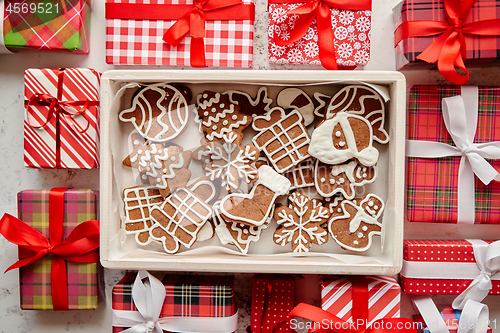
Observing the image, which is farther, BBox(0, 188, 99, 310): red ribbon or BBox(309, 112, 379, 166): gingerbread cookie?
BBox(0, 188, 99, 310): red ribbon

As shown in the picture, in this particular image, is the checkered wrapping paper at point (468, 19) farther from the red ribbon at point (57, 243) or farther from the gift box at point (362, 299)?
the red ribbon at point (57, 243)

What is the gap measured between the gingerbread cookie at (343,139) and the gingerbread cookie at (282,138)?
0.18 ft

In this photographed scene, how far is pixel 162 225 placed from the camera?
121 centimetres

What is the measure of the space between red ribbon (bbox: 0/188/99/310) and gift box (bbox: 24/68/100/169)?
15 cm

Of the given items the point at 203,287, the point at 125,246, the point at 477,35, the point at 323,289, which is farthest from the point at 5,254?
the point at 477,35

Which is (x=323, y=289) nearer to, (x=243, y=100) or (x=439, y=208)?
(x=439, y=208)

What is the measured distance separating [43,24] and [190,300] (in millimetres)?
1228

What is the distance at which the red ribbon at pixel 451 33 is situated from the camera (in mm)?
1162

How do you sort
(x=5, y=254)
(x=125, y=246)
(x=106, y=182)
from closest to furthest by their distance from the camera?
1. (x=106, y=182)
2. (x=125, y=246)
3. (x=5, y=254)

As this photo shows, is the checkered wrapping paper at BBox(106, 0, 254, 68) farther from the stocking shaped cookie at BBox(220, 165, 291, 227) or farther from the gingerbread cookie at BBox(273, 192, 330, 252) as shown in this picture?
the gingerbread cookie at BBox(273, 192, 330, 252)

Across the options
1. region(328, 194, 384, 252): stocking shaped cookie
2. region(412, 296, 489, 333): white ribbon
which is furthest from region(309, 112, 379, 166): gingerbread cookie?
region(412, 296, 489, 333): white ribbon

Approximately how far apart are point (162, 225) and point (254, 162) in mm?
416

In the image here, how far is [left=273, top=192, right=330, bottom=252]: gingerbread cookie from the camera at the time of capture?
1.21m

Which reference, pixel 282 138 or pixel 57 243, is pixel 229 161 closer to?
pixel 282 138
